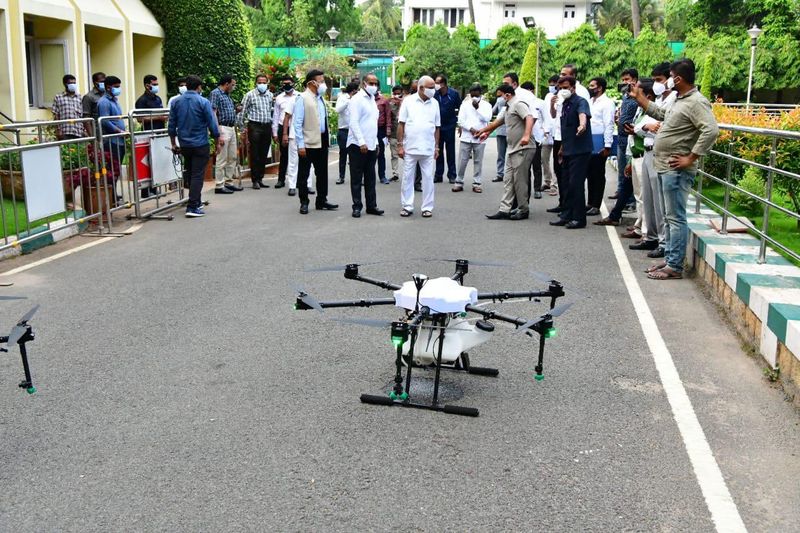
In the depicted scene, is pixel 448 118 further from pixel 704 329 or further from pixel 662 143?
pixel 704 329

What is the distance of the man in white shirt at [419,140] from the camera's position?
12461 millimetres

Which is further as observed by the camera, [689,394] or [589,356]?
[589,356]

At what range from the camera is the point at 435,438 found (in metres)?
4.59

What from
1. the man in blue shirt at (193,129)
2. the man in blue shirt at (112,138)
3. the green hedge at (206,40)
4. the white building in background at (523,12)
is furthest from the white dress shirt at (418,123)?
the white building in background at (523,12)

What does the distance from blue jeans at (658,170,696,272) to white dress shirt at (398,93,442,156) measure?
472 cm

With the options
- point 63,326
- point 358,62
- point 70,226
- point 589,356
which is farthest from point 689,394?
point 358,62

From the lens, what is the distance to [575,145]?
1145 cm

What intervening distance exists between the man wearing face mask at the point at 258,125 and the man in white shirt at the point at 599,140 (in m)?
6.44

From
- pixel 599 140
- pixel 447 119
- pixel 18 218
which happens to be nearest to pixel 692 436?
pixel 18 218

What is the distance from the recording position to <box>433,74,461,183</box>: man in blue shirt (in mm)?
16172

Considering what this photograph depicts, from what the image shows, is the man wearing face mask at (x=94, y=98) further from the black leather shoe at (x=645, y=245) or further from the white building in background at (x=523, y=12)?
the white building in background at (x=523, y=12)

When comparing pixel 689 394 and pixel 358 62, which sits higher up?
pixel 358 62

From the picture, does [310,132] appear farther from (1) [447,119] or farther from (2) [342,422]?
(2) [342,422]

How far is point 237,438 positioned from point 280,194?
1112cm
